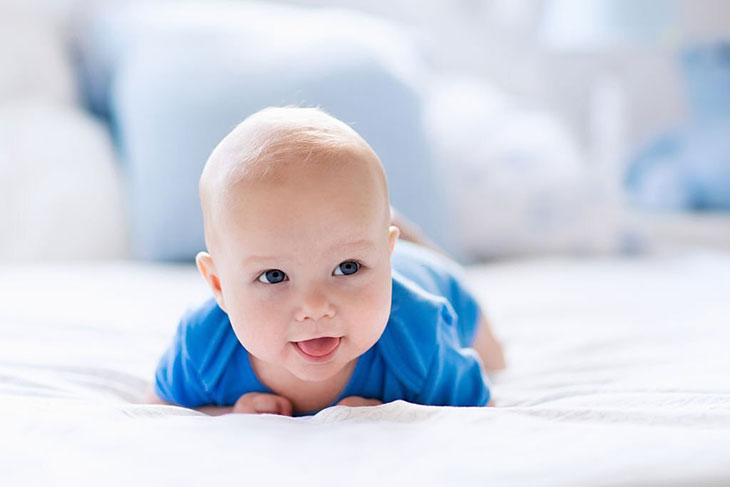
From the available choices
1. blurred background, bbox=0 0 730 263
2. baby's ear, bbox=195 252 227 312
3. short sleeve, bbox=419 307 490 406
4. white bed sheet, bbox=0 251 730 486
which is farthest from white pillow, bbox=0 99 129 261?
short sleeve, bbox=419 307 490 406

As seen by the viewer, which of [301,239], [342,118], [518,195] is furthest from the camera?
[518,195]

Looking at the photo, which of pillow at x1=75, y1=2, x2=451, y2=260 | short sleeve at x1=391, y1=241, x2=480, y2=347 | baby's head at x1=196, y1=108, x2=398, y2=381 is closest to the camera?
baby's head at x1=196, y1=108, x2=398, y2=381

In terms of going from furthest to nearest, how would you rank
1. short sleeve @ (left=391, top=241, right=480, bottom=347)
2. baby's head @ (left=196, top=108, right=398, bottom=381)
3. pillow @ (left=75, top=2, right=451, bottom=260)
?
pillow @ (left=75, top=2, right=451, bottom=260)
short sleeve @ (left=391, top=241, right=480, bottom=347)
baby's head @ (left=196, top=108, right=398, bottom=381)

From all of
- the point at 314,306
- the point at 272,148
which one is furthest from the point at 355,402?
the point at 272,148

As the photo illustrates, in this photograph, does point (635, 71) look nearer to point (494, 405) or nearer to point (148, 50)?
point (148, 50)

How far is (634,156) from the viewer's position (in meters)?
2.78

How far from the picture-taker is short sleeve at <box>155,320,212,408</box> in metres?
0.93

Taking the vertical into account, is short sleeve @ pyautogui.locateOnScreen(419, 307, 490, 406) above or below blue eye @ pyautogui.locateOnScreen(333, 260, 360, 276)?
below

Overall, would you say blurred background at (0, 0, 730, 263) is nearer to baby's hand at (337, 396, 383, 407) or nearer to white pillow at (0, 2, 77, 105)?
white pillow at (0, 2, 77, 105)

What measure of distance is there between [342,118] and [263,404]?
0.75 meters

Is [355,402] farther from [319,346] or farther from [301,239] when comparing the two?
[301,239]

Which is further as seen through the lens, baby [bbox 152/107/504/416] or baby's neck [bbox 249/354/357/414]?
baby's neck [bbox 249/354/357/414]

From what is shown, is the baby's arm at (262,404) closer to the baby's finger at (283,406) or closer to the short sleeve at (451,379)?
the baby's finger at (283,406)

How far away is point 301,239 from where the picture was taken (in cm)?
78
